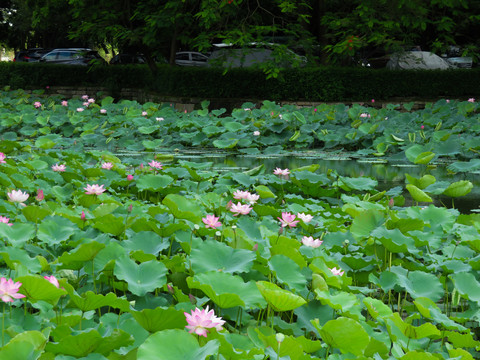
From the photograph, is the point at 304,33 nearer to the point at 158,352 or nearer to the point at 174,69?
the point at 174,69

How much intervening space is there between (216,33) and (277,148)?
6.29m

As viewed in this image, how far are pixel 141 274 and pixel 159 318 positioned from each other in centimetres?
42

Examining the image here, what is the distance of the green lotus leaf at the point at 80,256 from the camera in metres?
1.92

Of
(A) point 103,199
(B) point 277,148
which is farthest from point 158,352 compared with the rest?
(B) point 277,148

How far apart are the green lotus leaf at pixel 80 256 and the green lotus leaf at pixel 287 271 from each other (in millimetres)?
544

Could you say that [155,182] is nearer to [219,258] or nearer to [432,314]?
[219,258]

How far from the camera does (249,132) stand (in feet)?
24.4

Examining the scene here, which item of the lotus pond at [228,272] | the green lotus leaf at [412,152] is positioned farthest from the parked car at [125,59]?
the lotus pond at [228,272]

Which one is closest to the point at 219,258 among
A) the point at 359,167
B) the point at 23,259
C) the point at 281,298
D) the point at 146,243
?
the point at 146,243

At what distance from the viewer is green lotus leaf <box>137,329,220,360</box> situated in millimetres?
1271

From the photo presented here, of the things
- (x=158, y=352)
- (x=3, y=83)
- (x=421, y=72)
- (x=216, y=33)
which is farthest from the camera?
(x=3, y=83)

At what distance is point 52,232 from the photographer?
7.64ft

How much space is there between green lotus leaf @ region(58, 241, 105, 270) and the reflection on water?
303 centimetres

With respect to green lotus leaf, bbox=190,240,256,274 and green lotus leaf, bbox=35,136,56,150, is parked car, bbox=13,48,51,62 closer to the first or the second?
green lotus leaf, bbox=35,136,56,150
